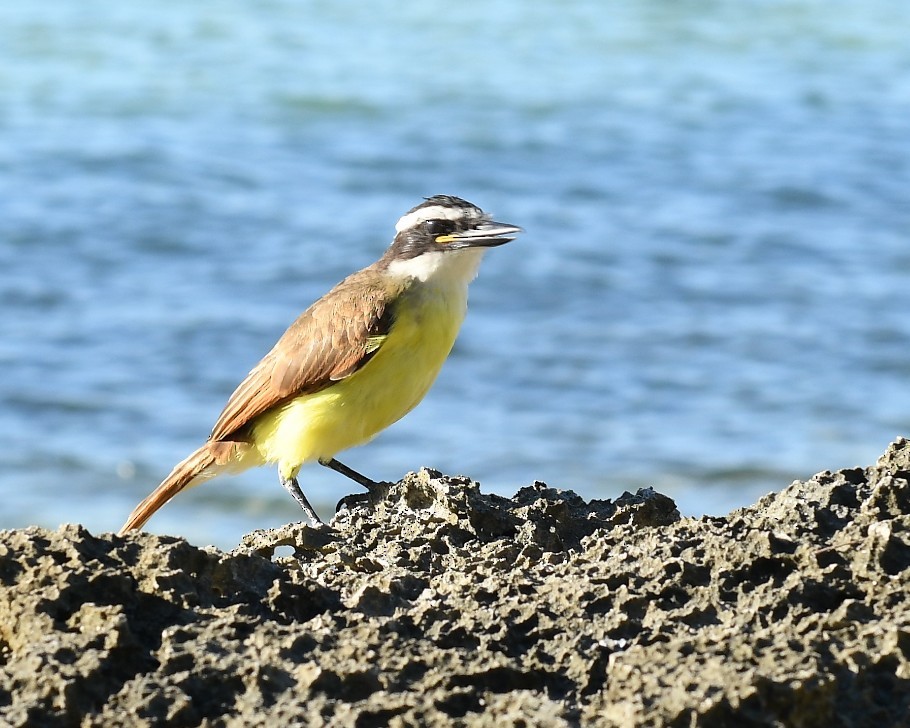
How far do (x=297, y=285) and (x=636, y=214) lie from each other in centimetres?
388

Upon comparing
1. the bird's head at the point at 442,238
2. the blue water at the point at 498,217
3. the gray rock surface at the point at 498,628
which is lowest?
the gray rock surface at the point at 498,628

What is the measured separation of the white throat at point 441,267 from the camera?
6.30 metres

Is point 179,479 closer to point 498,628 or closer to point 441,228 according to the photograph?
point 441,228

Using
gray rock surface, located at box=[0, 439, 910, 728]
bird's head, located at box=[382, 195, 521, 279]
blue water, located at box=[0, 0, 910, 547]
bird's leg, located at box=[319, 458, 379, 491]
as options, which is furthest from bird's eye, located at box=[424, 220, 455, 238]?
blue water, located at box=[0, 0, 910, 547]

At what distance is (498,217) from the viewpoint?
14.9 metres

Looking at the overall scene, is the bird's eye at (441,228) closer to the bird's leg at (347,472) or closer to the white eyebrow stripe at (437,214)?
the white eyebrow stripe at (437,214)

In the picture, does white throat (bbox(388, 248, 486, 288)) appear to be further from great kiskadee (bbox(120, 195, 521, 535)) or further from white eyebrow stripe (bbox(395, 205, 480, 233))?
white eyebrow stripe (bbox(395, 205, 480, 233))

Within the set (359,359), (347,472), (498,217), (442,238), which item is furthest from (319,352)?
(498,217)

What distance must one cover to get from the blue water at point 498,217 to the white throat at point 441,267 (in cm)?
355

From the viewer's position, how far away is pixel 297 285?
45.0ft

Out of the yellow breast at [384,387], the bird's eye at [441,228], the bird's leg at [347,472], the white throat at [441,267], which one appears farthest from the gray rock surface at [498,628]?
the bird's eye at [441,228]

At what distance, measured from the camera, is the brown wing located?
613 centimetres

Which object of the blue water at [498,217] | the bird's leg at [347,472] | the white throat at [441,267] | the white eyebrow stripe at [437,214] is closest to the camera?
the bird's leg at [347,472]

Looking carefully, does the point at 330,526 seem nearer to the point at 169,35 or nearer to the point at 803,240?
the point at 803,240
